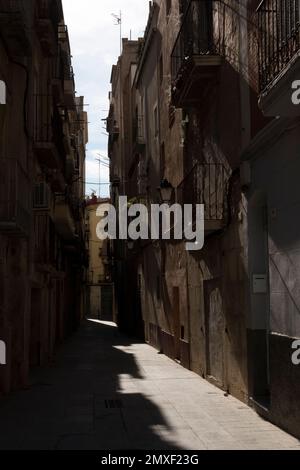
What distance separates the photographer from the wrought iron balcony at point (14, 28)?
11.3 m

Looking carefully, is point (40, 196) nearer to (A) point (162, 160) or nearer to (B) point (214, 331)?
(B) point (214, 331)

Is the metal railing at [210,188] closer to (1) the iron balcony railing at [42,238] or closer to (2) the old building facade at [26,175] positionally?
(2) the old building facade at [26,175]

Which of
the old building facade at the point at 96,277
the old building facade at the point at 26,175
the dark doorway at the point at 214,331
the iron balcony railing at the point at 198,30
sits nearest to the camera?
the old building facade at the point at 26,175

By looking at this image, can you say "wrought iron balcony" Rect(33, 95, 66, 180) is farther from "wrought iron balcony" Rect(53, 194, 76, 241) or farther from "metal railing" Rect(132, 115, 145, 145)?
"metal railing" Rect(132, 115, 145, 145)

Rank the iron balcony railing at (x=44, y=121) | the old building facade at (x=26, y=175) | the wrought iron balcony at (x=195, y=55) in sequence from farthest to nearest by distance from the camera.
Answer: the iron balcony railing at (x=44, y=121), the wrought iron balcony at (x=195, y=55), the old building facade at (x=26, y=175)

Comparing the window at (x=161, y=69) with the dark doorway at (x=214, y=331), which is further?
the window at (x=161, y=69)

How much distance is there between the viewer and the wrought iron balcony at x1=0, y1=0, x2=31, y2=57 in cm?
1134

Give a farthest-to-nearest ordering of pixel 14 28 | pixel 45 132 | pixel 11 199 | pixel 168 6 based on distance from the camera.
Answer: pixel 168 6 < pixel 45 132 < pixel 14 28 < pixel 11 199

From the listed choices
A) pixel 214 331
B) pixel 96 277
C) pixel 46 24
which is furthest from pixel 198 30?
pixel 96 277

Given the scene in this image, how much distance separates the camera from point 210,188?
12844 mm

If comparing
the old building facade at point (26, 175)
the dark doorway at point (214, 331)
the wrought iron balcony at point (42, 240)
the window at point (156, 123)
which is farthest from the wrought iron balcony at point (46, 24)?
the dark doorway at point (214, 331)

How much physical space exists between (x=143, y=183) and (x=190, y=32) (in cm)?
1221

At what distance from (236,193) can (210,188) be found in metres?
1.83

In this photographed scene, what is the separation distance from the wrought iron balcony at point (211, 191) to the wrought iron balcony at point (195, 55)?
1576mm
